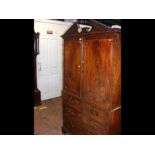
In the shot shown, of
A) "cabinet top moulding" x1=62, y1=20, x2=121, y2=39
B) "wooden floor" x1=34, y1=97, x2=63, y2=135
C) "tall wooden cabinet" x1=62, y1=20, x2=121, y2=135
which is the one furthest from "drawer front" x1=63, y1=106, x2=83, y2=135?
"cabinet top moulding" x1=62, y1=20, x2=121, y2=39

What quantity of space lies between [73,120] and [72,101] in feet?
1.01

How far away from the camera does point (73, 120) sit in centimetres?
267

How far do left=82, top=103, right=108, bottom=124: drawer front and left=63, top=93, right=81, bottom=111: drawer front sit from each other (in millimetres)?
135

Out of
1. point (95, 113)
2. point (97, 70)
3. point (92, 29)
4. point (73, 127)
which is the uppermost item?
point (92, 29)

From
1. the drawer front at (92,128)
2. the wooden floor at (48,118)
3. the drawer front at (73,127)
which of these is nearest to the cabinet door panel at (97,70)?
the drawer front at (92,128)

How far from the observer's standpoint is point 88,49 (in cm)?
223

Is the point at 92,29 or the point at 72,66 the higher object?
the point at 92,29

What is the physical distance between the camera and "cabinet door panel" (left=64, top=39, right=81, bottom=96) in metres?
2.43

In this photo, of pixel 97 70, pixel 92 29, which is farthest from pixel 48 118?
pixel 92 29

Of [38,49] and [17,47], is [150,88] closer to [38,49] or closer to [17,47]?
[17,47]

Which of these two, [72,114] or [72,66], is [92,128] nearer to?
[72,114]

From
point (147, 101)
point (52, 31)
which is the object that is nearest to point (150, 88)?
point (147, 101)

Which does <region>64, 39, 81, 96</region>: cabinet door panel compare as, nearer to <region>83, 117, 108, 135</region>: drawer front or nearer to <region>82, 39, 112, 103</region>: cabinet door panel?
<region>82, 39, 112, 103</region>: cabinet door panel

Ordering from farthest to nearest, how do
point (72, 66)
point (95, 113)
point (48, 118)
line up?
point (48, 118) → point (72, 66) → point (95, 113)
